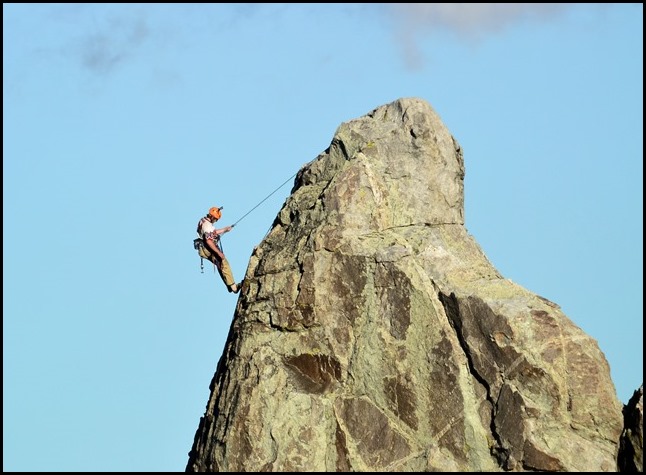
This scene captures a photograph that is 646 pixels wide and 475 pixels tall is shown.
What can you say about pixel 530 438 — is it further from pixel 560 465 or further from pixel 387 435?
pixel 387 435

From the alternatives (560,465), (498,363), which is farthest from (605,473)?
(498,363)

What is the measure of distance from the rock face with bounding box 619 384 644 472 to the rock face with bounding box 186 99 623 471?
249 mm

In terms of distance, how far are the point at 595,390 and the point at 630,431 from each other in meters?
1.28

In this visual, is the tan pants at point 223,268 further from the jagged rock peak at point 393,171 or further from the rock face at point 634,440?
the rock face at point 634,440

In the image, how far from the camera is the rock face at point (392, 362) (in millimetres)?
40281

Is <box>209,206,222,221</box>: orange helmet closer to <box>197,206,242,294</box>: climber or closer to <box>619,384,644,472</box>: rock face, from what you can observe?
<box>197,206,242,294</box>: climber

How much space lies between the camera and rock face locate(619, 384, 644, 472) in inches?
1560

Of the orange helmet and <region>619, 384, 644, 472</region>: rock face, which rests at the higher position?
the orange helmet

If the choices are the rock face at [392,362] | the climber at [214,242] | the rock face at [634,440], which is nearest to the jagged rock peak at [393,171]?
the rock face at [392,362]

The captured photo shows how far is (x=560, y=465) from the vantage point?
39.6 m

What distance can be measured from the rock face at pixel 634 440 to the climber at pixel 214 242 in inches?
470

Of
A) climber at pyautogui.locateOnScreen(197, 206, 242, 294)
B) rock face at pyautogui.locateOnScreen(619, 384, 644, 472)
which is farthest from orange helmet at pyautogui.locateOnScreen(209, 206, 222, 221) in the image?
rock face at pyautogui.locateOnScreen(619, 384, 644, 472)

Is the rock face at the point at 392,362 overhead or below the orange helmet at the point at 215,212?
below

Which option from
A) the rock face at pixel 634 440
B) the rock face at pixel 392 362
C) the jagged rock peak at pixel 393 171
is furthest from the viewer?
the jagged rock peak at pixel 393 171
